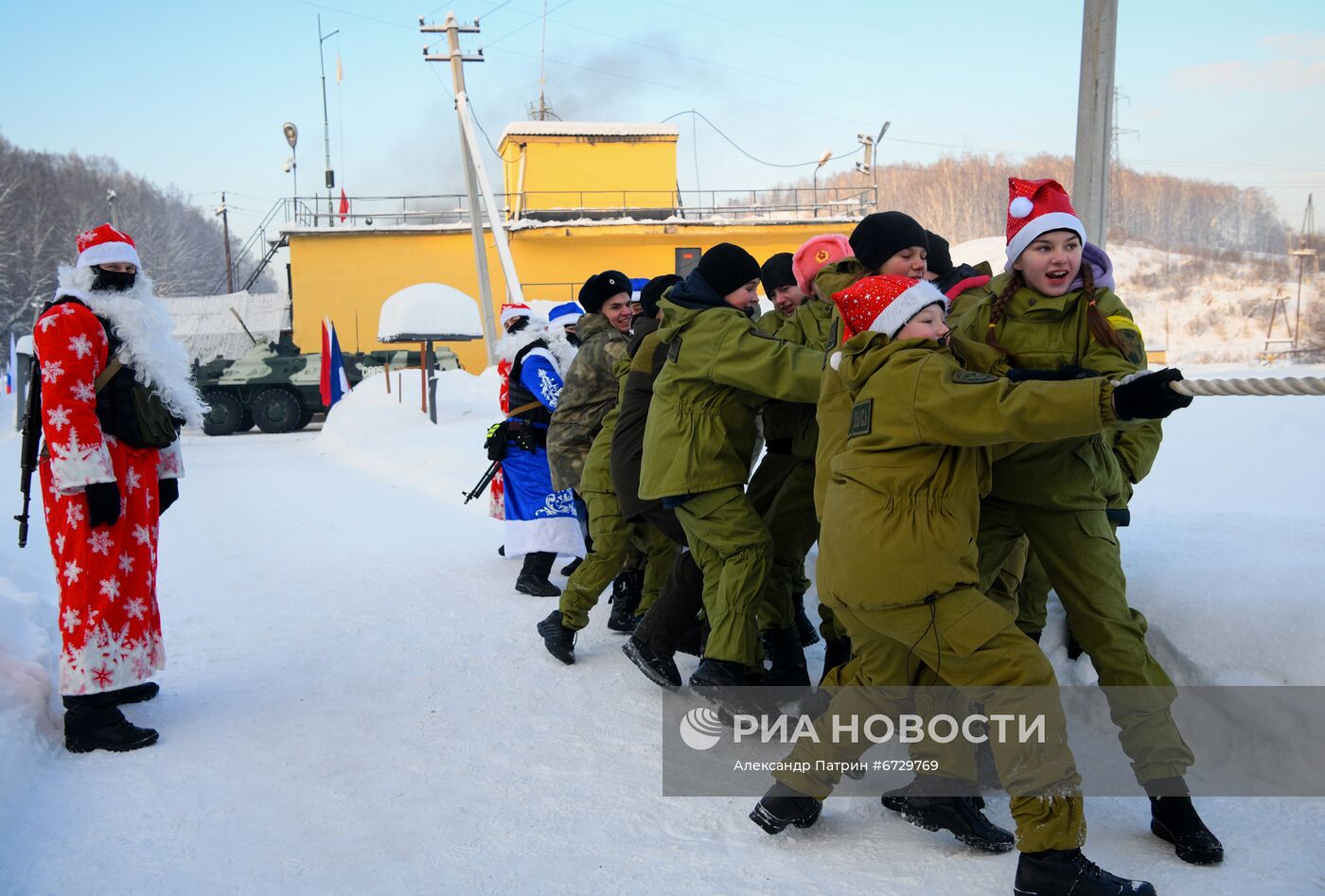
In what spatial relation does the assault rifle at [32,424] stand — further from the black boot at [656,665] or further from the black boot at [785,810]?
the black boot at [785,810]

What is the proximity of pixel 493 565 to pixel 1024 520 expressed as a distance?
14.9 ft

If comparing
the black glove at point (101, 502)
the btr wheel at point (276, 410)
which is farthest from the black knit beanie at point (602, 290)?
the btr wheel at point (276, 410)

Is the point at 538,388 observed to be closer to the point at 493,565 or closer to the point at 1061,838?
the point at 493,565

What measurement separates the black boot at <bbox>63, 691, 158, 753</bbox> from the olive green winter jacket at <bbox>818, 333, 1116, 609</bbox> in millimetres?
2632

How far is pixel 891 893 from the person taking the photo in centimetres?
268

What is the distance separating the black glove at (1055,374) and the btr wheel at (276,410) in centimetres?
2161

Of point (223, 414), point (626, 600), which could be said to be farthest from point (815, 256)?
point (223, 414)

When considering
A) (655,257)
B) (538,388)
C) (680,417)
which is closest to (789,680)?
(680,417)

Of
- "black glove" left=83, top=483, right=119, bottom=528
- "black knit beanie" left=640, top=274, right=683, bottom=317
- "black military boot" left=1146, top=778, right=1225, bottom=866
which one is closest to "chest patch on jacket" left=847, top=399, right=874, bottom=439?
"black military boot" left=1146, top=778, right=1225, bottom=866

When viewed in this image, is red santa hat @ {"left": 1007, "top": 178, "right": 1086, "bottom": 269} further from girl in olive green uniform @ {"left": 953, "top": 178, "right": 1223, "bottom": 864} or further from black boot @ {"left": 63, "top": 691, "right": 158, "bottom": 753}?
black boot @ {"left": 63, "top": 691, "right": 158, "bottom": 753}

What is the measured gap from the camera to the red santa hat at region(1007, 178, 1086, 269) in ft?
10.5

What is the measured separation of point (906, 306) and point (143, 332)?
2.90m

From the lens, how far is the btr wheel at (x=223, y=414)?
884 inches

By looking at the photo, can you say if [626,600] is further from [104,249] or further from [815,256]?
[104,249]
